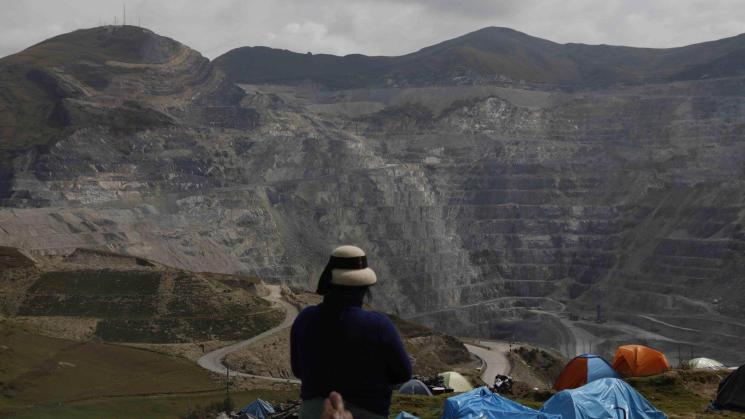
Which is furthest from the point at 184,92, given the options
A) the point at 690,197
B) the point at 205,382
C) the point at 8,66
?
the point at 205,382

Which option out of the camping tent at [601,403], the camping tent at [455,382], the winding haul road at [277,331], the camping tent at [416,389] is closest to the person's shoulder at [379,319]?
the camping tent at [601,403]

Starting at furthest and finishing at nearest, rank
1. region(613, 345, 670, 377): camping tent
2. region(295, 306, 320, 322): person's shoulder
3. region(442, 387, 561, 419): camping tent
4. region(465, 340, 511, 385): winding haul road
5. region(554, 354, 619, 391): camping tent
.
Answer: region(465, 340, 511, 385): winding haul road → region(613, 345, 670, 377): camping tent → region(554, 354, 619, 391): camping tent → region(442, 387, 561, 419): camping tent → region(295, 306, 320, 322): person's shoulder

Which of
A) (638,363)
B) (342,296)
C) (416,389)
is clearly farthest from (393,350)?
(416,389)

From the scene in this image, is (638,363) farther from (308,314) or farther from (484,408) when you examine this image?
(308,314)

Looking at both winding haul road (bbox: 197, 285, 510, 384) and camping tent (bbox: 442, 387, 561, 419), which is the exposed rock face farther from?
camping tent (bbox: 442, 387, 561, 419)

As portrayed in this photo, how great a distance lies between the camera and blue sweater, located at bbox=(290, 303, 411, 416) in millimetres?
8484

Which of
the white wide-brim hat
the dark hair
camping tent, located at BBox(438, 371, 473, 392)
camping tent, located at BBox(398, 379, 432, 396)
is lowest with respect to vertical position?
camping tent, located at BBox(438, 371, 473, 392)

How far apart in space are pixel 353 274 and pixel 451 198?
516 feet

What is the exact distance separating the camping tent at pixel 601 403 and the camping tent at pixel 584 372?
10074 millimetres

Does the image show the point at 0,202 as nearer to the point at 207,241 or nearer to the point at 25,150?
the point at 25,150

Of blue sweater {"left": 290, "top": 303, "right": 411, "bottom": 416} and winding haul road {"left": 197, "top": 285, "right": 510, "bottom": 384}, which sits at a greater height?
blue sweater {"left": 290, "top": 303, "right": 411, "bottom": 416}

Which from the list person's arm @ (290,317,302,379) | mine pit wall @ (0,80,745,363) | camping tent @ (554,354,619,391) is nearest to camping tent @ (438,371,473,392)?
camping tent @ (554,354,619,391)

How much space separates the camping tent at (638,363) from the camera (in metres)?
37.3

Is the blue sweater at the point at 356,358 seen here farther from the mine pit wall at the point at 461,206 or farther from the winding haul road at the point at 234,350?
the mine pit wall at the point at 461,206
